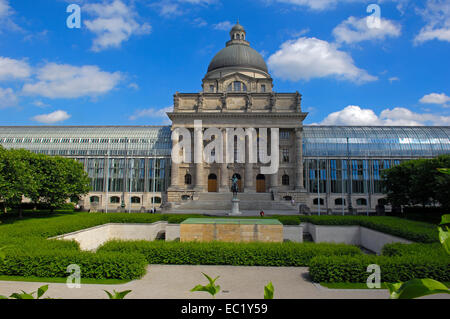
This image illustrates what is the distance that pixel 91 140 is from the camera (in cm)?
7169

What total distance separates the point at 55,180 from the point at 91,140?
36892mm

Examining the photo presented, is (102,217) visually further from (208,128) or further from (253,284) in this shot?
(208,128)

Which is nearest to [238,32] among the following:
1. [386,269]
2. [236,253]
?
[236,253]

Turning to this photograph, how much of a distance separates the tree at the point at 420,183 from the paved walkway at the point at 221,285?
20.4 meters

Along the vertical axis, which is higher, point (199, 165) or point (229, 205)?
point (199, 165)

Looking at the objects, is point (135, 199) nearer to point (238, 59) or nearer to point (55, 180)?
point (55, 180)

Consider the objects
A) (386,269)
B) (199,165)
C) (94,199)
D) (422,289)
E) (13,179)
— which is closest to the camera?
(422,289)

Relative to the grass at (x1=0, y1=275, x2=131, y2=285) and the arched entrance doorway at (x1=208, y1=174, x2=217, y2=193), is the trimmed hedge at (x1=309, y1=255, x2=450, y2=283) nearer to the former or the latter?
the grass at (x1=0, y1=275, x2=131, y2=285)

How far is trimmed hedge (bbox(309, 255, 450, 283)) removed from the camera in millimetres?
15086

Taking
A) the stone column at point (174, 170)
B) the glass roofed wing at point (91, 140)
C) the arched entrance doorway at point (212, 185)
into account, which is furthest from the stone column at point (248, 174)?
the glass roofed wing at point (91, 140)

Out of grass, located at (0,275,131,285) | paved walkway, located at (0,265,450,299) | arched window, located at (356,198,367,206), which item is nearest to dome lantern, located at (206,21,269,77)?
arched window, located at (356,198,367,206)

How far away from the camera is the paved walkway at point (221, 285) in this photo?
13.7 m

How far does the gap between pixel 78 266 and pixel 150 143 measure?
5719 centimetres
